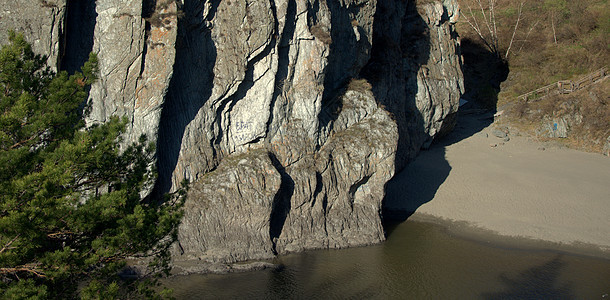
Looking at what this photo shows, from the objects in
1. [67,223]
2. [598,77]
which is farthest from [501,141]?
[67,223]

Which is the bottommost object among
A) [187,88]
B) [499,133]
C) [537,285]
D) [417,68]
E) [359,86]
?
[537,285]

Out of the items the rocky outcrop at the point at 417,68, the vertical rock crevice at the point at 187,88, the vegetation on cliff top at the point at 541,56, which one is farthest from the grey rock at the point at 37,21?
the vegetation on cliff top at the point at 541,56

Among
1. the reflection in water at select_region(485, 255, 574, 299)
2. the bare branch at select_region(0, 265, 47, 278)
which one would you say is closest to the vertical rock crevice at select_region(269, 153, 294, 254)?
the reflection in water at select_region(485, 255, 574, 299)

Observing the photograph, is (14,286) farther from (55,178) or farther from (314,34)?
(314,34)

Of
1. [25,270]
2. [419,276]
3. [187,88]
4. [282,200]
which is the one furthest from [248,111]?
[25,270]

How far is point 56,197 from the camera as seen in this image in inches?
319

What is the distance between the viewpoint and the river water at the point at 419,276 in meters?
16.1

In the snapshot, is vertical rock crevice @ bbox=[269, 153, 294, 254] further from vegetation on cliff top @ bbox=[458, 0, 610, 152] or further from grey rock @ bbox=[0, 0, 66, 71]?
vegetation on cliff top @ bbox=[458, 0, 610, 152]

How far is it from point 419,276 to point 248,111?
828 centimetres

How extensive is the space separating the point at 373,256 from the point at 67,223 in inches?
498

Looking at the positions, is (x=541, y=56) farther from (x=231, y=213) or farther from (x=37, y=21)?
(x=37, y=21)

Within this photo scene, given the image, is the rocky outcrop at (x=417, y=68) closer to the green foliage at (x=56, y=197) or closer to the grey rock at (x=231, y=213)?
the grey rock at (x=231, y=213)

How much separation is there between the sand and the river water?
1871 mm

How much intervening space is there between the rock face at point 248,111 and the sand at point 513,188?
446 centimetres
